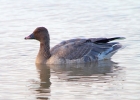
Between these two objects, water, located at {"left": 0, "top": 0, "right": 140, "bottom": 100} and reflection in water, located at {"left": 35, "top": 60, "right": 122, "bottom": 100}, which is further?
reflection in water, located at {"left": 35, "top": 60, "right": 122, "bottom": 100}

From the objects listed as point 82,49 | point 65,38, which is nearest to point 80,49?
point 82,49

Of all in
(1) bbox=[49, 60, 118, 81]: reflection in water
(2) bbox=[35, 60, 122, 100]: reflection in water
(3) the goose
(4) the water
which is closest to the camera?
(4) the water

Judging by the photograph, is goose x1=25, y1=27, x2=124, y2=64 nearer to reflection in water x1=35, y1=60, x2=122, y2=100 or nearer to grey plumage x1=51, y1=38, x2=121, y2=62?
grey plumage x1=51, y1=38, x2=121, y2=62

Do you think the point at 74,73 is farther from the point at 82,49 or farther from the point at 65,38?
the point at 65,38

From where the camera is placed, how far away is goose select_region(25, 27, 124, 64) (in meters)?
16.4

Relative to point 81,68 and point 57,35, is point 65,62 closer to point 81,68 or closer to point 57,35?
point 81,68

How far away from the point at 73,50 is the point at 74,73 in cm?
160

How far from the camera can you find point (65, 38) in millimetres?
18078

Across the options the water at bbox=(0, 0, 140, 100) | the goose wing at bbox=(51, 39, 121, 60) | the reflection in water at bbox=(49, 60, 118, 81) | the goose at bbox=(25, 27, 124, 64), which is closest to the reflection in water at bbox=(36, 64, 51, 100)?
the water at bbox=(0, 0, 140, 100)

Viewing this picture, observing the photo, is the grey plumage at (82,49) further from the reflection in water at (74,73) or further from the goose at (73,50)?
the reflection in water at (74,73)

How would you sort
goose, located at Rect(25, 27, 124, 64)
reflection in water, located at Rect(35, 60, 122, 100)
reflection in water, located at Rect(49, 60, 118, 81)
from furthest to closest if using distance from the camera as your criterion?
goose, located at Rect(25, 27, 124, 64), reflection in water, located at Rect(49, 60, 118, 81), reflection in water, located at Rect(35, 60, 122, 100)

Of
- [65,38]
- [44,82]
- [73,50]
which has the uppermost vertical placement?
[65,38]

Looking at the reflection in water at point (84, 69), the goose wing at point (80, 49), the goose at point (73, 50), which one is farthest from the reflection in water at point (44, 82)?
the goose wing at point (80, 49)

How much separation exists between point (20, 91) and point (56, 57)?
3.46 m
